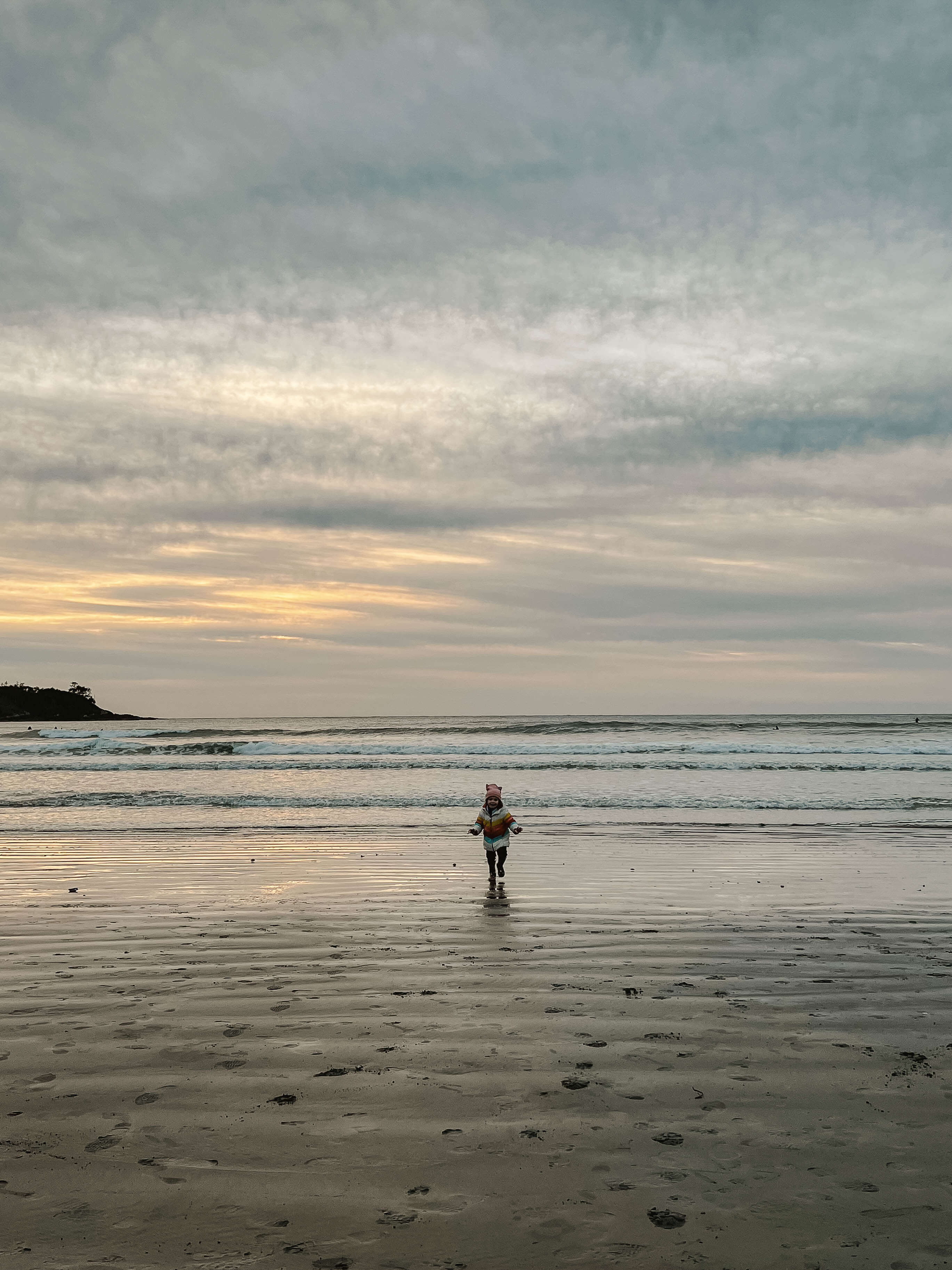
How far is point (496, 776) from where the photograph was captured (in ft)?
97.1

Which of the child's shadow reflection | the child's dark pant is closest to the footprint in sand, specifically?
the child's shadow reflection

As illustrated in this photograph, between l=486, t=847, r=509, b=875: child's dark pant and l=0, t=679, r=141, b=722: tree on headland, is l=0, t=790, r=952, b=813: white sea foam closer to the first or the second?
l=486, t=847, r=509, b=875: child's dark pant

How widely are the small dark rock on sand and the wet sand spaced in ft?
0.04

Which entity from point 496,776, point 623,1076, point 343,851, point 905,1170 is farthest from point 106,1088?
point 496,776

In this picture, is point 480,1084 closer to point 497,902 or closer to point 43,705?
→ point 497,902

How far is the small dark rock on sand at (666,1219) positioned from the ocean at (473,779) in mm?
13763

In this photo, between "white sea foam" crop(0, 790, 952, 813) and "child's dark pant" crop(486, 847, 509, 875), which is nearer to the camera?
"child's dark pant" crop(486, 847, 509, 875)

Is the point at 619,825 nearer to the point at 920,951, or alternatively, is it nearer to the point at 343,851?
the point at 343,851

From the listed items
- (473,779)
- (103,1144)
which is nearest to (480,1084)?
(103,1144)

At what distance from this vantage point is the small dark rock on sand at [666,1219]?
3281mm

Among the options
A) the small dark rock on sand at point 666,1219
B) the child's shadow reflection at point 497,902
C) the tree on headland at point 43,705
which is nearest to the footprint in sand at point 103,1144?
the small dark rock on sand at point 666,1219

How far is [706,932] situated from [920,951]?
1.93 m

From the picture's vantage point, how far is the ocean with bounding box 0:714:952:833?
19.2 meters

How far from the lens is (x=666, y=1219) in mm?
Result: 3330
